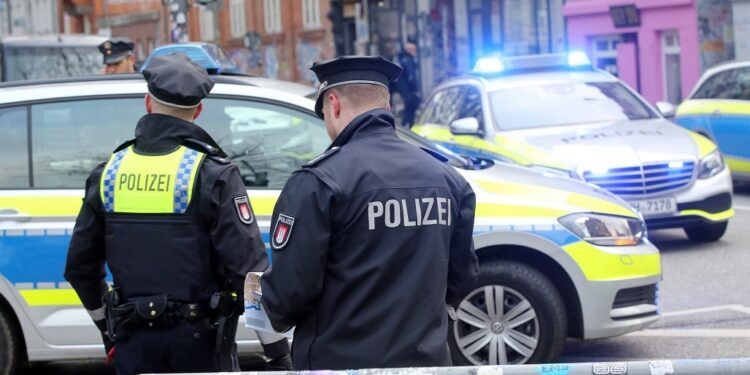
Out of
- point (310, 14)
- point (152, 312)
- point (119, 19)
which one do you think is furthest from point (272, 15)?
point (152, 312)

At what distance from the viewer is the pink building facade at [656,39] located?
25.1m

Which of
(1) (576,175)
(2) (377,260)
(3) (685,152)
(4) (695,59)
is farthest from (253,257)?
(4) (695,59)

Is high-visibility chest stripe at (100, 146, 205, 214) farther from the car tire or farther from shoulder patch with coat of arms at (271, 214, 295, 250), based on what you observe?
the car tire

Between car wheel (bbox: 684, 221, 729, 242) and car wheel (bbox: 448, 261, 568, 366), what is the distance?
16.0 feet

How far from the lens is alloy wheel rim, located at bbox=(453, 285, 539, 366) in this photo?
22.4ft

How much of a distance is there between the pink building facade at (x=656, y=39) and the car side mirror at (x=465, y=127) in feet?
46.7

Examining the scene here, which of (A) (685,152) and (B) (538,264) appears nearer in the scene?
(B) (538,264)

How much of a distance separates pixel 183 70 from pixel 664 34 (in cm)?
2350

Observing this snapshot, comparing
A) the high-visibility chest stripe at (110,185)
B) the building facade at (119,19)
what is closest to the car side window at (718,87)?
the high-visibility chest stripe at (110,185)

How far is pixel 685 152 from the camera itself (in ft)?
36.5

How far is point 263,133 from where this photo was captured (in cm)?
683

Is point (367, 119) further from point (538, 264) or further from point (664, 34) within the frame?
point (664, 34)

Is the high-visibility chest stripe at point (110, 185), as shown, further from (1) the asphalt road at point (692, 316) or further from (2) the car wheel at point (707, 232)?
(2) the car wheel at point (707, 232)

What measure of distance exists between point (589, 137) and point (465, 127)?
1088mm
